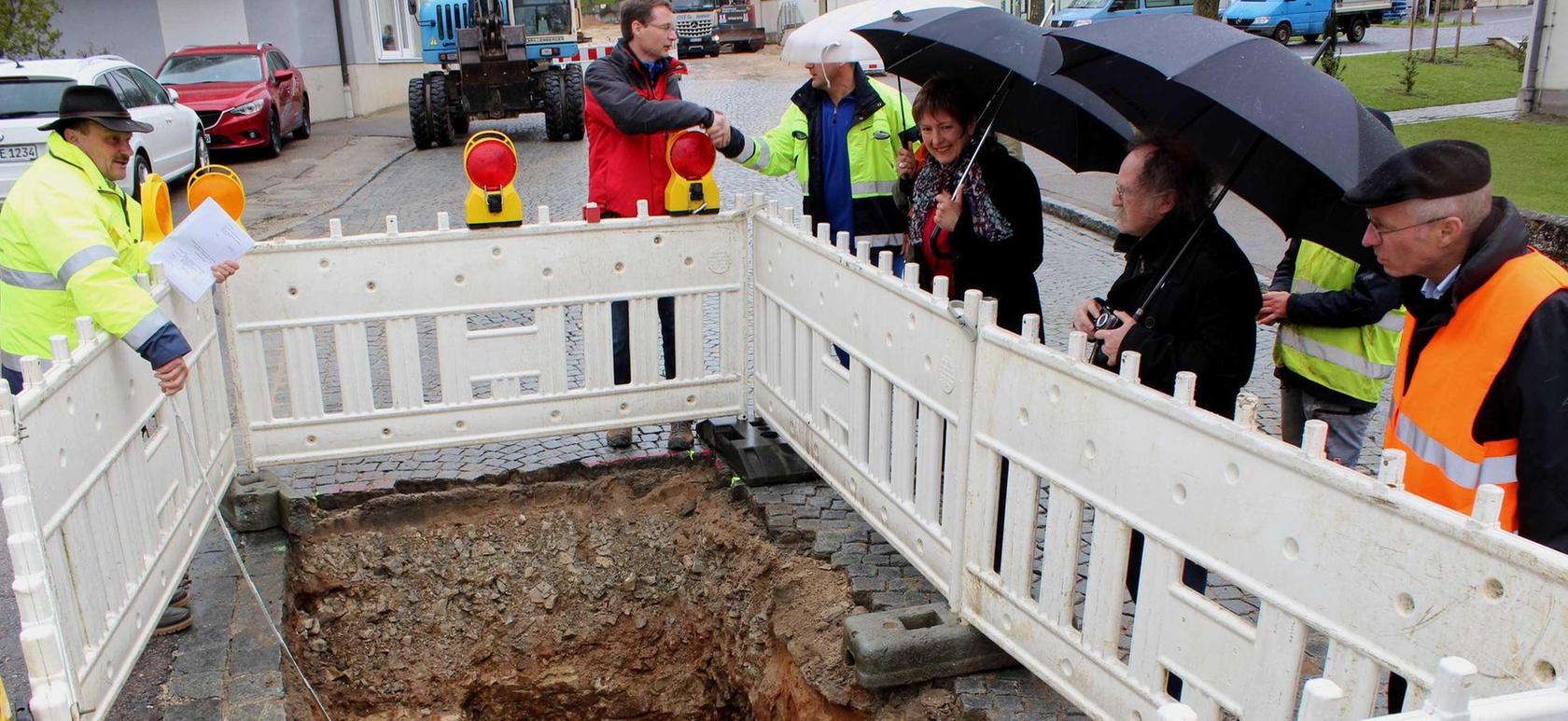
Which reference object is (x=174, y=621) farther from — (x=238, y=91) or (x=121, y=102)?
(x=238, y=91)

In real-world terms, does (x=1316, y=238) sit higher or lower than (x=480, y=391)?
higher

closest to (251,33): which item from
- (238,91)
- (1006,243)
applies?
(238,91)

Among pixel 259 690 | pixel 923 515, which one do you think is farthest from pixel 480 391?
pixel 923 515

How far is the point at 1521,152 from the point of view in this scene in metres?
13.6

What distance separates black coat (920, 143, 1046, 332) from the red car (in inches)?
594

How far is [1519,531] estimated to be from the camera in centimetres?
251

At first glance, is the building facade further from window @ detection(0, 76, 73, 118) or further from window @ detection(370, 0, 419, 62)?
window @ detection(0, 76, 73, 118)

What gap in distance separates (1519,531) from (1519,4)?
52.3m

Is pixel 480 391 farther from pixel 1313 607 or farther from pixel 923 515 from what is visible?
pixel 1313 607

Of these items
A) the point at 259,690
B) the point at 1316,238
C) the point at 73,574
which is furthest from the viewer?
the point at 259,690

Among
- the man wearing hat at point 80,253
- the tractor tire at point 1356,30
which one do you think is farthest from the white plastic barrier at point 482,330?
the tractor tire at point 1356,30

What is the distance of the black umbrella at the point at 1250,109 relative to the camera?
10.1ft

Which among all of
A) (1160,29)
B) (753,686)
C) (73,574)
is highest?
(1160,29)

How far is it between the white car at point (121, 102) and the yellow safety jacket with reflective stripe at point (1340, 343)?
996cm
